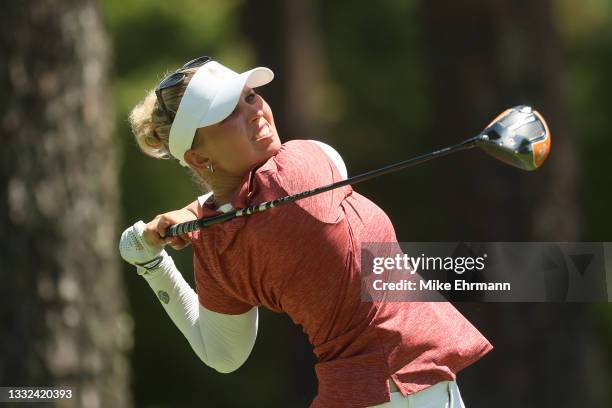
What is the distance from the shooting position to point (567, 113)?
7844 millimetres

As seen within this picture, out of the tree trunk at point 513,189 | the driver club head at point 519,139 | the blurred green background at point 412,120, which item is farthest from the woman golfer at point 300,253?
the tree trunk at point 513,189

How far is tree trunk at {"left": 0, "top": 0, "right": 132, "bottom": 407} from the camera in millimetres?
4816

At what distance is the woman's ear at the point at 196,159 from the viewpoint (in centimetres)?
314

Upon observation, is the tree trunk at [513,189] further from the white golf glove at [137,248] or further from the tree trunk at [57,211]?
the white golf glove at [137,248]

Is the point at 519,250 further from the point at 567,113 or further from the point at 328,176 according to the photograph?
the point at 567,113

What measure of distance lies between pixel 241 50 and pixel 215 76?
6707mm

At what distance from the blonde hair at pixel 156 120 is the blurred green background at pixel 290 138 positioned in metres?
1.65

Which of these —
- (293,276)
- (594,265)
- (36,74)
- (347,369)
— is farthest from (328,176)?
(36,74)

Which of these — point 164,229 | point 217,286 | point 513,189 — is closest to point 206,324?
point 217,286

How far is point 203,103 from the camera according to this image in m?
3.09

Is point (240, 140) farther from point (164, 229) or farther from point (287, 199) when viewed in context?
point (164, 229)

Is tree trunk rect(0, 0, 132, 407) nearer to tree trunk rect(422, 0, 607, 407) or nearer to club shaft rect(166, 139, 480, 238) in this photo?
club shaft rect(166, 139, 480, 238)

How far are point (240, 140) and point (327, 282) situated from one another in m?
0.38

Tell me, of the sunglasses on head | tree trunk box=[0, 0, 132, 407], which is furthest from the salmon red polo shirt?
tree trunk box=[0, 0, 132, 407]
